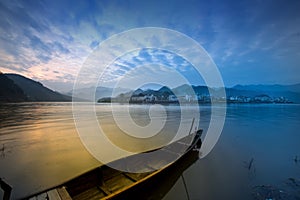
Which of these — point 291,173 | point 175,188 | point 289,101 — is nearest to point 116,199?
point 175,188

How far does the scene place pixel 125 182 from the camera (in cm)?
618

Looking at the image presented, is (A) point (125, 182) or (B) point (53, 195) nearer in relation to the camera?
(B) point (53, 195)

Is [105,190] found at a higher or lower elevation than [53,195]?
lower

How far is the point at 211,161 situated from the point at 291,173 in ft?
12.8

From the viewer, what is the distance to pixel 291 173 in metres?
7.98

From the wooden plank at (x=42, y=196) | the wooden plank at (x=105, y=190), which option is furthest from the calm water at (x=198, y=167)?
the wooden plank at (x=42, y=196)

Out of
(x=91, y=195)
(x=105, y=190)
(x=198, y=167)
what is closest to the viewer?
(x=91, y=195)

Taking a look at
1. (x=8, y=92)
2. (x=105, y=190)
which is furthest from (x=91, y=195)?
(x=8, y=92)

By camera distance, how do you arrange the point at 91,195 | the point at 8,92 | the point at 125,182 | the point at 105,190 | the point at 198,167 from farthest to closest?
the point at 8,92, the point at 198,167, the point at 125,182, the point at 105,190, the point at 91,195

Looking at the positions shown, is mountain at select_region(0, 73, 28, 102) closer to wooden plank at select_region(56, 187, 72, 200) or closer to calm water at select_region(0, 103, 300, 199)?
calm water at select_region(0, 103, 300, 199)

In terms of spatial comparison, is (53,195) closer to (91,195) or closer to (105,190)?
(91,195)

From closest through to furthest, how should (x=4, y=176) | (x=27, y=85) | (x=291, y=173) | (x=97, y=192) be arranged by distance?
(x=97, y=192)
(x=4, y=176)
(x=291, y=173)
(x=27, y=85)

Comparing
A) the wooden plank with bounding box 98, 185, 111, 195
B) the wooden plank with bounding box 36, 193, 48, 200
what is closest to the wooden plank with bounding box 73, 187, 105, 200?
the wooden plank with bounding box 98, 185, 111, 195

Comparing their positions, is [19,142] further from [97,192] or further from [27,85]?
[27,85]
